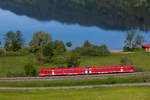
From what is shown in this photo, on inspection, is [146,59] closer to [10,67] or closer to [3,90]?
[10,67]

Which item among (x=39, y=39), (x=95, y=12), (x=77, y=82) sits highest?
(x=95, y=12)

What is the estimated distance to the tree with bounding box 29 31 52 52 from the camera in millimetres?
75375

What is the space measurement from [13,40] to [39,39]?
13551 millimetres

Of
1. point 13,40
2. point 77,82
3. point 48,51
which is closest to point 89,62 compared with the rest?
point 48,51

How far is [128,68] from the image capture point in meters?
42.6

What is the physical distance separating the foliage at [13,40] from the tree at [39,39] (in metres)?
9.15

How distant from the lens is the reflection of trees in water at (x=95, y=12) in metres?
154

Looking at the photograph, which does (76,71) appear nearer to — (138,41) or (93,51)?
(93,51)

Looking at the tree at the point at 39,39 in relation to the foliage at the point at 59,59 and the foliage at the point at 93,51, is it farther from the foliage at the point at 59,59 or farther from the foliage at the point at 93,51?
the foliage at the point at 59,59

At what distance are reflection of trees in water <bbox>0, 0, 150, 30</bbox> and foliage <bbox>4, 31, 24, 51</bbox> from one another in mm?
69442


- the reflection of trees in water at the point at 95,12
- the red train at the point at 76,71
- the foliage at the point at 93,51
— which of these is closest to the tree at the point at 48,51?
the foliage at the point at 93,51

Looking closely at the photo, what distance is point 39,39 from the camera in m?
76.8


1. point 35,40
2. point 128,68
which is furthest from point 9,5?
point 128,68

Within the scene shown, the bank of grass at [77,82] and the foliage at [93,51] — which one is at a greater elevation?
the foliage at [93,51]
